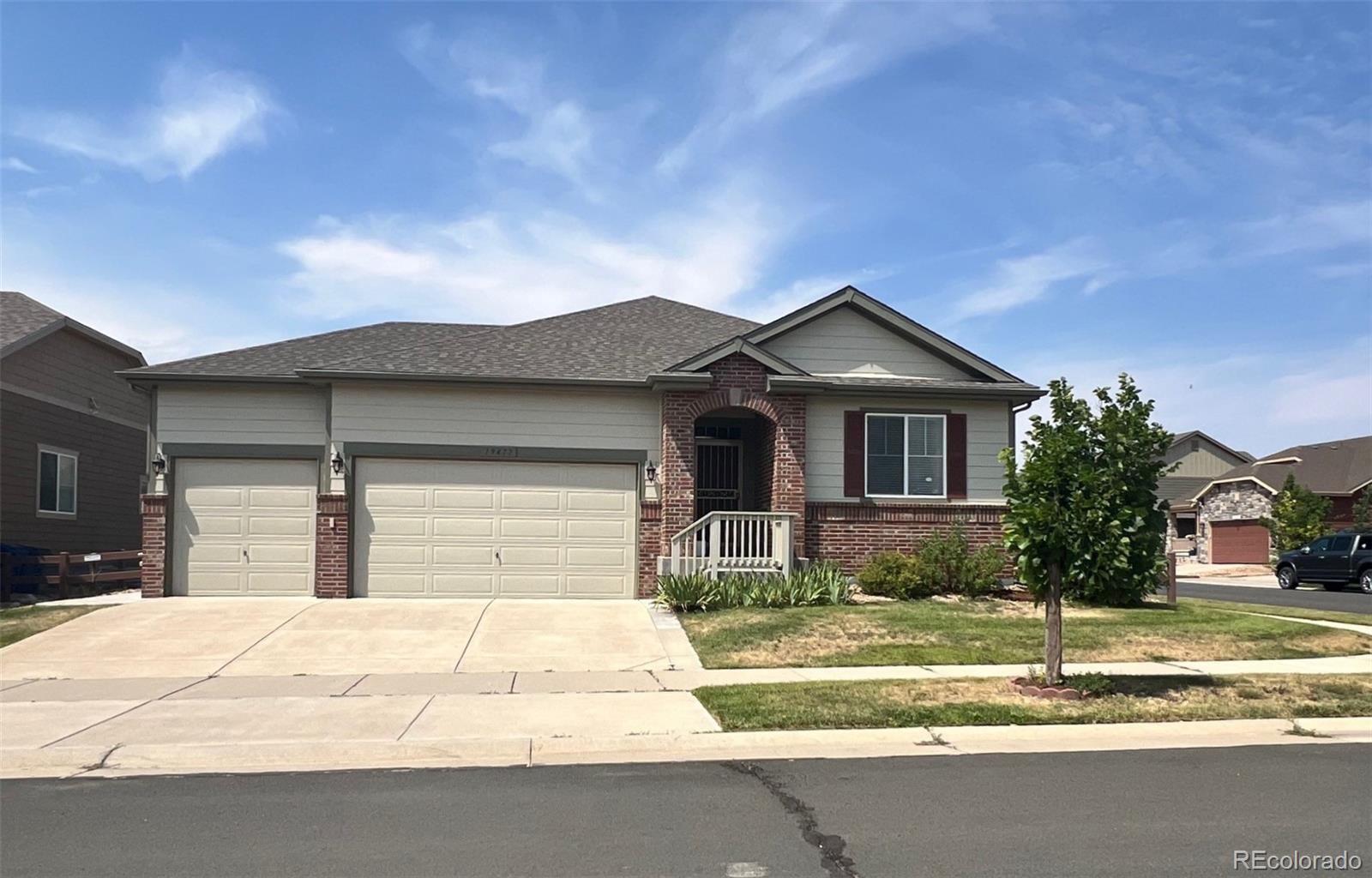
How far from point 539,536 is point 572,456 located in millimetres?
1470

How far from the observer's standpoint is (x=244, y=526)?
17.6m

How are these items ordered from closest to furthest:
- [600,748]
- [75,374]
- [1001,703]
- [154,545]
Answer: [600,748], [1001,703], [154,545], [75,374]

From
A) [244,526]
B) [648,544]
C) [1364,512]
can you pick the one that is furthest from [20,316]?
[1364,512]

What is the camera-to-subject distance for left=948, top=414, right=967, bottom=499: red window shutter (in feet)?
60.8

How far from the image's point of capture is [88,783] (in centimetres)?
748

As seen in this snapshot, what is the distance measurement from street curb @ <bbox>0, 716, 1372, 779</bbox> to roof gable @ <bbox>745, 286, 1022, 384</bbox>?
10413mm

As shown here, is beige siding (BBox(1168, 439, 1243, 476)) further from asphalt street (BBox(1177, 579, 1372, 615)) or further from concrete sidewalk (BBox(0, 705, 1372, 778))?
concrete sidewalk (BBox(0, 705, 1372, 778))

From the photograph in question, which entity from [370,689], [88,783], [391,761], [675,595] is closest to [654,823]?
[391,761]

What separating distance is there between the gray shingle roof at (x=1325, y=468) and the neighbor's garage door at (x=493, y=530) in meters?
33.3

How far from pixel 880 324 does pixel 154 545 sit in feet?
42.2

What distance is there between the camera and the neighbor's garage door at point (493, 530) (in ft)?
57.3

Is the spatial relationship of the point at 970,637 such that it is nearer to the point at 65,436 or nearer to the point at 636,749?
the point at 636,749

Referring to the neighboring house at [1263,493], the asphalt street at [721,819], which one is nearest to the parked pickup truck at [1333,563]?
the neighboring house at [1263,493]

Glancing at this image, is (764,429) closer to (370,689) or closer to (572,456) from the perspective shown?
(572,456)
